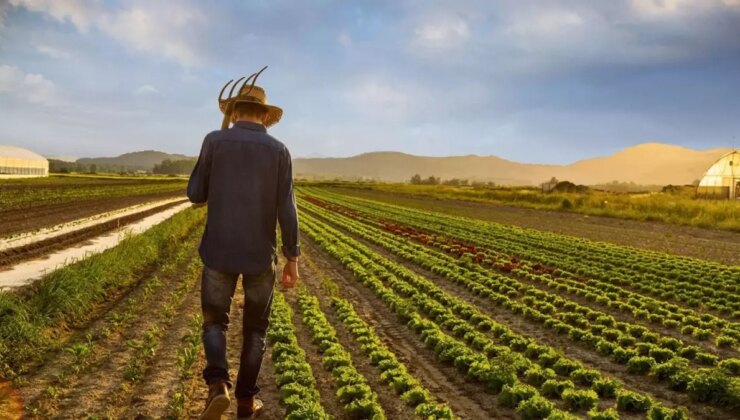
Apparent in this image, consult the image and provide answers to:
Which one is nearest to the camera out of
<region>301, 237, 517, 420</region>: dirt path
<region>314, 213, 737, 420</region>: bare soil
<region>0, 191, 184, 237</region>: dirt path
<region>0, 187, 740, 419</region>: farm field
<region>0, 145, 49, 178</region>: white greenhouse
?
<region>0, 187, 740, 419</region>: farm field

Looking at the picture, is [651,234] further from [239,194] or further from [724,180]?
[724,180]

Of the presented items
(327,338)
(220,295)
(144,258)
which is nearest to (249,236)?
(220,295)

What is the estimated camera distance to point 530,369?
275 inches

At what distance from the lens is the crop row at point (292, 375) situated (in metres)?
5.35

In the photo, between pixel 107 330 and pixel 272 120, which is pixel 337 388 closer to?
pixel 272 120

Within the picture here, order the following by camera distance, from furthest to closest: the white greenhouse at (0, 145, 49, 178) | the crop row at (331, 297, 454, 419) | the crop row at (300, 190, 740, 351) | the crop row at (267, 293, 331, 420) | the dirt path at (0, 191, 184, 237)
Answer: the white greenhouse at (0, 145, 49, 178) < the dirt path at (0, 191, 184, 237) < the crop row at (300, 190, 740, 351) < the crop row at (331, 297, 454, 419) < the crop row at (267, 293, 331, 420)

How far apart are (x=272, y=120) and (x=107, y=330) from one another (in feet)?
15.9

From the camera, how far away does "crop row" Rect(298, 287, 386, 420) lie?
5.63 metres

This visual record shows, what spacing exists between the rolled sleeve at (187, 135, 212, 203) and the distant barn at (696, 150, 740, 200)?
54978 mm

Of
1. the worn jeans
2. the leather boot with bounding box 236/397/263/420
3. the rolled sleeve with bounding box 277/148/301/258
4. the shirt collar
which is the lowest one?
the leather boot with bounding box 236/397/263/420

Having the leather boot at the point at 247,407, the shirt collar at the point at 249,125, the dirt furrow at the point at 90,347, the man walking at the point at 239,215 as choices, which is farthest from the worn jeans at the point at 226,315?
the dirt furrow at the point at 90,347

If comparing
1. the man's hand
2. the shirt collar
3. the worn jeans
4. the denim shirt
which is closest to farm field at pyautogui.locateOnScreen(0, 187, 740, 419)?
the worn jeans

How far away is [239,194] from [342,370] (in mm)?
2979

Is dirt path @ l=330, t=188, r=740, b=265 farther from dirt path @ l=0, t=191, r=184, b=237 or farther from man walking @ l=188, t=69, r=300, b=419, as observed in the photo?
dirt path @ l=0, t=191, r=184, b=237
